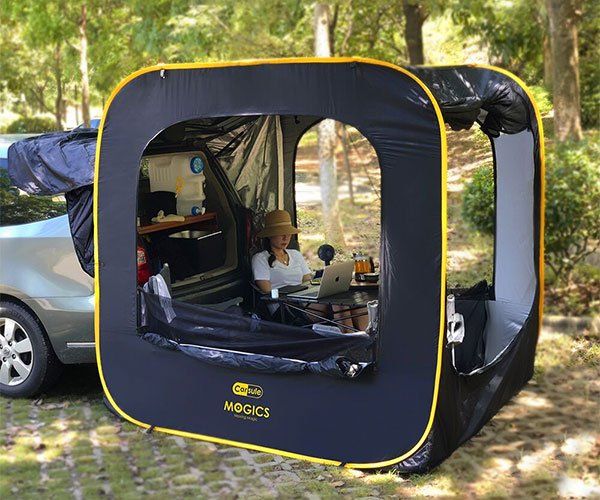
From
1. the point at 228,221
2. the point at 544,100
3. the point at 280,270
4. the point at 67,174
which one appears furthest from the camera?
the point at 544,100

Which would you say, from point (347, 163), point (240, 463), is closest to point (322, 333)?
point (240, 463)

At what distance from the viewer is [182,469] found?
16.4 ft

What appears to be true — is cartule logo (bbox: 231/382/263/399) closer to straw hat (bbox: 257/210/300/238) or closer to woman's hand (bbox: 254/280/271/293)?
woman's hand (bbox: 254/280/271/293)

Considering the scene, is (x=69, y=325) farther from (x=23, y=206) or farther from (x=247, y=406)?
(x=247, y=406)

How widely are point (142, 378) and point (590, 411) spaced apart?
2906 mm

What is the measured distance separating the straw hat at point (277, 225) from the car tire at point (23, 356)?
68.3 inches

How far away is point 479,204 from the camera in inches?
326

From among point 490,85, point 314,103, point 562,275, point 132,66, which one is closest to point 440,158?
point 314,103

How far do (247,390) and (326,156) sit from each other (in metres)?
5.41

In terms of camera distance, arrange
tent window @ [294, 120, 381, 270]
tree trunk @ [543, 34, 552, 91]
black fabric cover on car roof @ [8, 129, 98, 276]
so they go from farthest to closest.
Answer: tree trunk @ [543, 34, 552, 91] → tent window @ [294, 120, 381, 270] → black fabric cover on car roof @ [8, 129, 98, 276]

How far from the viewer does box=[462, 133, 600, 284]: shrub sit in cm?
791

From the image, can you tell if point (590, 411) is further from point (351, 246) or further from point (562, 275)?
point (351, 246)

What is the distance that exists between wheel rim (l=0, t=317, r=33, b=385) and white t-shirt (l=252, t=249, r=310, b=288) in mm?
1612

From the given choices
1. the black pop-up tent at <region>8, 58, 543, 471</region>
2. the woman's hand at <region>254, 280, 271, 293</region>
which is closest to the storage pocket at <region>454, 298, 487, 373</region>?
the black pop-up tent at <region>8, 58, 543, 471</region>
